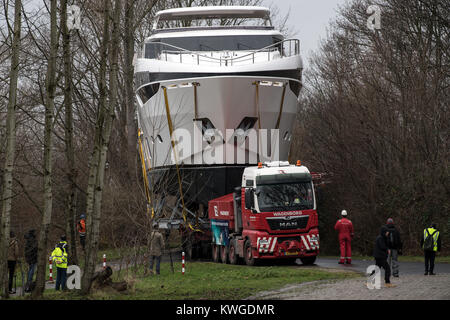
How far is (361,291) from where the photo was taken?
16.8 meters

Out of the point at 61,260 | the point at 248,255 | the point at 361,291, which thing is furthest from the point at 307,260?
the point at 361,291

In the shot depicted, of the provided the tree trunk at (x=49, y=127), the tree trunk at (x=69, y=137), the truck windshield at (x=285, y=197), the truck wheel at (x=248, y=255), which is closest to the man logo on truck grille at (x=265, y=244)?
the truck wheel at (x=248, y=255)

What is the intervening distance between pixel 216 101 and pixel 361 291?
36.1 ft

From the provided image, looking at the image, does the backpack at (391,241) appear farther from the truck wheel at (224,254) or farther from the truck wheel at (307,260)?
the truck wheel at (224,254)

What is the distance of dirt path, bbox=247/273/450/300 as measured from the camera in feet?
Answer: 51.5

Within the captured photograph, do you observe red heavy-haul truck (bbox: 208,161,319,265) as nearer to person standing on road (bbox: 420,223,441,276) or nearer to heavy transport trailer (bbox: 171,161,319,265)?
heavy transport trailer (bbox: 171,161,319,265)

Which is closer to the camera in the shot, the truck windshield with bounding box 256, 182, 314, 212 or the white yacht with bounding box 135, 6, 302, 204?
the truck windshield with bounding box 256, 182, 314, 212

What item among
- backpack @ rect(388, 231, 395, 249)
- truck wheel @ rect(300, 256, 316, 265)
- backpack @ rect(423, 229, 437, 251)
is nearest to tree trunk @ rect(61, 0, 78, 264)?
backpack @ rect(388, 231, 395, 249)

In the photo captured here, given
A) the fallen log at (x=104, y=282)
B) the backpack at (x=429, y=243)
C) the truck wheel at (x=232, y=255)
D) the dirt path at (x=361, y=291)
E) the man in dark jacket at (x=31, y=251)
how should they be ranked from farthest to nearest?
1. the truck wheel at (x=232, y=255)
2. the man in dark jacket at (x=31, y=251)
3. the backpack at (x=429, y=243)
4. the fallen log at (x=104, y=282)
5. the dirt path at (x=361, y=291)

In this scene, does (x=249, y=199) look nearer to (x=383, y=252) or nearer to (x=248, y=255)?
(x=248, y=255)

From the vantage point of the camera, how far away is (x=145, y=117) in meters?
28.2

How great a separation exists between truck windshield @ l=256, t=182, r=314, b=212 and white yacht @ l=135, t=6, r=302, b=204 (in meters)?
1.95

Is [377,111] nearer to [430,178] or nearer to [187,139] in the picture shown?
[430,178]

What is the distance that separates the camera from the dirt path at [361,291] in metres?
15.7
